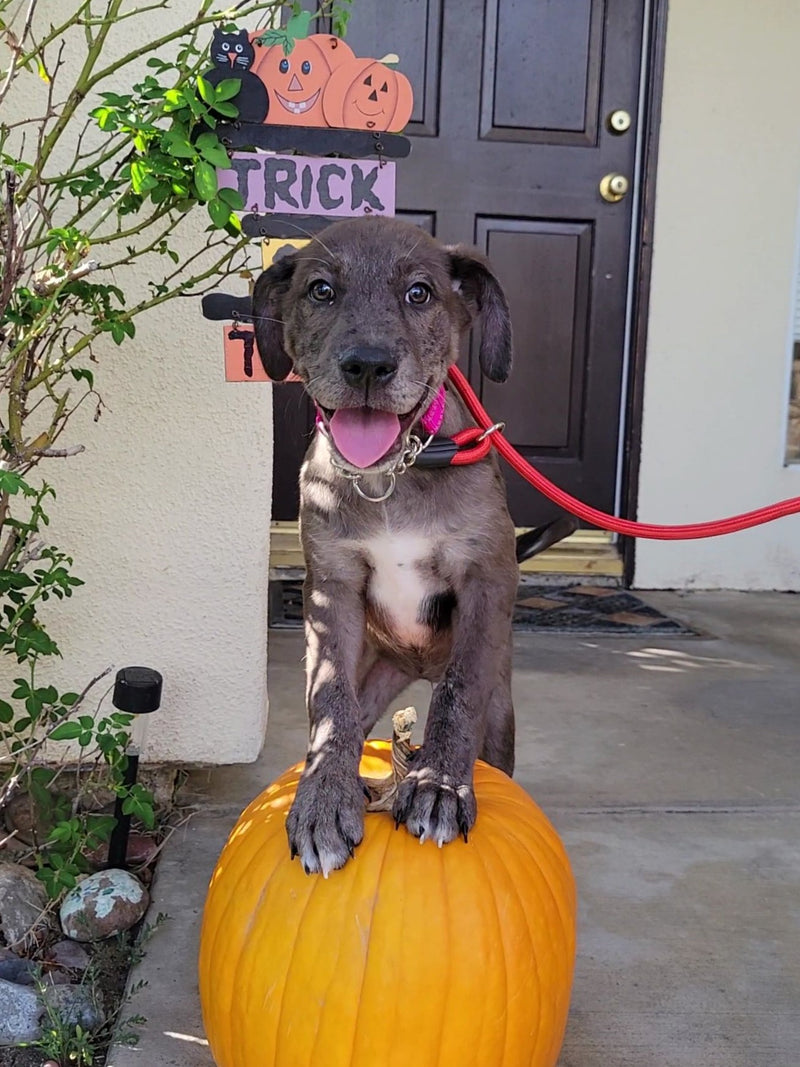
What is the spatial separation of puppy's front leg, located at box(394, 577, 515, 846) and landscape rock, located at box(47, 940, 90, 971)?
898 mm

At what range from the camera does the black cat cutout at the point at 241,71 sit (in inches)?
89.0

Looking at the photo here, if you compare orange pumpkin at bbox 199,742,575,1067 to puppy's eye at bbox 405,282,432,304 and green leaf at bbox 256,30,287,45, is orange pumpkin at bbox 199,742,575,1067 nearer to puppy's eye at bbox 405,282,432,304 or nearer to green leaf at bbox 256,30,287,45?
puppy's eye at bbox 405,282,432,304

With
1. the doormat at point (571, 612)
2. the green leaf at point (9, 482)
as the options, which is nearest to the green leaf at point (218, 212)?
the green leaf at point (9, 482)

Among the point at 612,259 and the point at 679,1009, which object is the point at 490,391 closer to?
the point at 612,259

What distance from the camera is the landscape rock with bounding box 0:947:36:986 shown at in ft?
6.97

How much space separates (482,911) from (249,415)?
1587 millimetres

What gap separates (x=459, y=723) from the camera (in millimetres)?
1971

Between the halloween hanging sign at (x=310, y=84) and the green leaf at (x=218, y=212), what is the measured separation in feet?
0.91

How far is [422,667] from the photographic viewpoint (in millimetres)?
2486

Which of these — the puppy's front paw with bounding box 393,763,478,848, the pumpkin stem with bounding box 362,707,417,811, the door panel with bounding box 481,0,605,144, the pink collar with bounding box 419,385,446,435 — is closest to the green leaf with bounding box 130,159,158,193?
the pink collar with bounding box 419,385,446,435

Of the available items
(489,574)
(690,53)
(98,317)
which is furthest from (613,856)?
(690,53)

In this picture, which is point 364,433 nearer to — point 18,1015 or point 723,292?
point 18,1015

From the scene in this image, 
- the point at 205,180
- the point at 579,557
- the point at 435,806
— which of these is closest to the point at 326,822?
the point at 435,806

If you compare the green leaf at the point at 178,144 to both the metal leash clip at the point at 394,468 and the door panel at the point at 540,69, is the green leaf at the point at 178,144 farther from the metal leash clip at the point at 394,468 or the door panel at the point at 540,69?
the door panel at the point at 540,69
